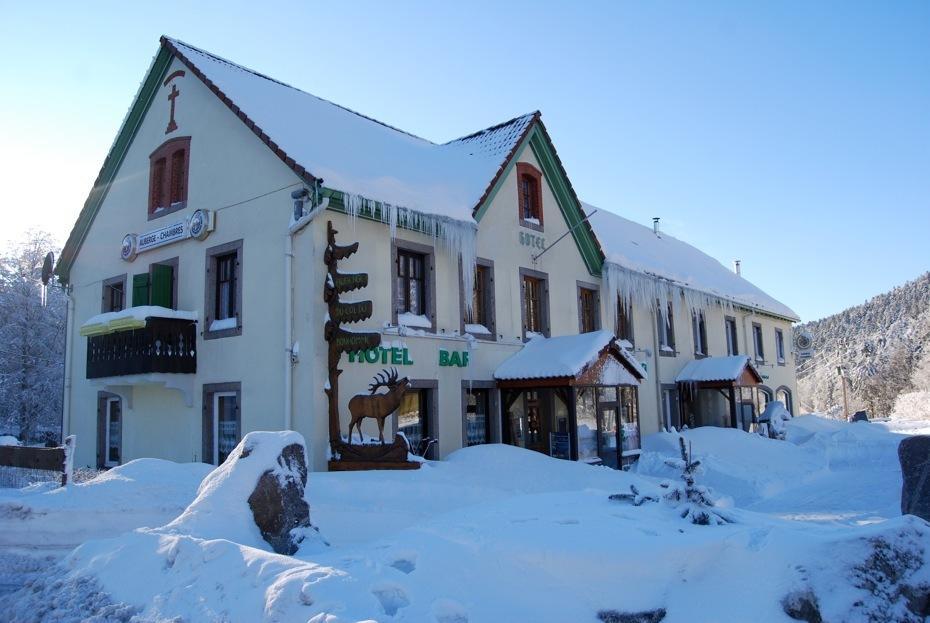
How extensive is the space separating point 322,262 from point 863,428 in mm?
23533

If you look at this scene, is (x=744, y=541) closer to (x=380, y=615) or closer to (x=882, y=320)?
(x=380, y=615)

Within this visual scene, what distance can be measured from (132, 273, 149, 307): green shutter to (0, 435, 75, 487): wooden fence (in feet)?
20.0

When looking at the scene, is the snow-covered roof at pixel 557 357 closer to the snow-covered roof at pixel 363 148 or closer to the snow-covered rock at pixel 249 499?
the snow-covered roof at pixel 363 148

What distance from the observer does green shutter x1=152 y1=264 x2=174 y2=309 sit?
1648cm

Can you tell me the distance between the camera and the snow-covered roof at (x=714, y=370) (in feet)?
80.8

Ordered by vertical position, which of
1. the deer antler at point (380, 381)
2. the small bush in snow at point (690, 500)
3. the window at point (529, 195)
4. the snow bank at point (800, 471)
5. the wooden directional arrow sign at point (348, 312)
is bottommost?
the snow bank at point (800, 471)

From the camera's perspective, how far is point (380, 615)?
4805mm

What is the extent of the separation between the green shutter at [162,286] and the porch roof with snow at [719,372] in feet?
53.1

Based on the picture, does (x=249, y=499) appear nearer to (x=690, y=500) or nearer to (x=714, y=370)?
(x=690, y=500)

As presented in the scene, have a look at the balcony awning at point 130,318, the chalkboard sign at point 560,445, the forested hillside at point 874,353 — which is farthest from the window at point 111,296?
the forested hillside at point 874,353

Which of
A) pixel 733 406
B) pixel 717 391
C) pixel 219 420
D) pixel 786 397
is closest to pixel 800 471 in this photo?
pixel 733 406

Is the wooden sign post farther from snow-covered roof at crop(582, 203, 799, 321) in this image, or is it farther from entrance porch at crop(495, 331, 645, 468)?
snow-covered roof at crop(582, 203, 799, 321)

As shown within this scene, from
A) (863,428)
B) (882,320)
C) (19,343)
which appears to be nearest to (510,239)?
(863,428)

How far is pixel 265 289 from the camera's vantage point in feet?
47.8
